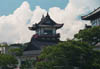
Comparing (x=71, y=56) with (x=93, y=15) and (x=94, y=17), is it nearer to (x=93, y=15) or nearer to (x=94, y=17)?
(x=93, y=15)

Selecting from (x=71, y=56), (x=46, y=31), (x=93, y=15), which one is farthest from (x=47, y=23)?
(x=71, y=56)

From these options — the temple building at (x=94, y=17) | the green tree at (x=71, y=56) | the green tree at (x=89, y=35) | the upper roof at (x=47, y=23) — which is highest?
the upper roof at (x=47, y=23)

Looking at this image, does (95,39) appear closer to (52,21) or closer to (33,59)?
(33,59)

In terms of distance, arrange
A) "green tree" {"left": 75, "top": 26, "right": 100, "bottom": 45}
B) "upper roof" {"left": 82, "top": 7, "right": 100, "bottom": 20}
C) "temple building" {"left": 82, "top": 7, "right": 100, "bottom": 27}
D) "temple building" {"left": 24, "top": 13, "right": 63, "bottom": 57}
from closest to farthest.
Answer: "green tree" {"left": 75, "top": 26, "right": 100, "bottom": 45}, "upper roof" {"left": 82, "top": 7, "right": 100, "bottom": 20}, "temple building" {"left": 82, "top": 7, "right": 100, "bottom": 27}, "temple building" {"left": 24, "top": 13, "right": 63, "bottom": 57}

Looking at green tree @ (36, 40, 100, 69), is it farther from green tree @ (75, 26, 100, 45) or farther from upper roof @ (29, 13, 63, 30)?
upper roof @ (29, 13, 63, 30)

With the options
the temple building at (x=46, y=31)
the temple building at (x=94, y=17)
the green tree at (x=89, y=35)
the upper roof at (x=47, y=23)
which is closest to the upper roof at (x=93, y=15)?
the temple building at (x=94, y=17)

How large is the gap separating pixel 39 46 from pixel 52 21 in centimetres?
1008

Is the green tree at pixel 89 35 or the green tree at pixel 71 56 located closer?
the green tree at pixel 71 56

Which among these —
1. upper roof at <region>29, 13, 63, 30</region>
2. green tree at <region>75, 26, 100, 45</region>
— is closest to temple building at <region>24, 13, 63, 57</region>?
upper roof at <region>29, 13, 63, 30</region>

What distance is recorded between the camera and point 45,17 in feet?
184

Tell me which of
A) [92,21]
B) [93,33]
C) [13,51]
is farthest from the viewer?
[13,51]

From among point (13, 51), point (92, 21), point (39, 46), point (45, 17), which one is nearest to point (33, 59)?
point (39, 46)

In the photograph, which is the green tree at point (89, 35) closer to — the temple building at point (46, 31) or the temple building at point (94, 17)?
the temple building at point (94, 17)

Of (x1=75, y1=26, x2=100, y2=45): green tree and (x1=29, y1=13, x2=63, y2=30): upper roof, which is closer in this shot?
(x1=75, y1=26, x2=100, y2=45): green tree
